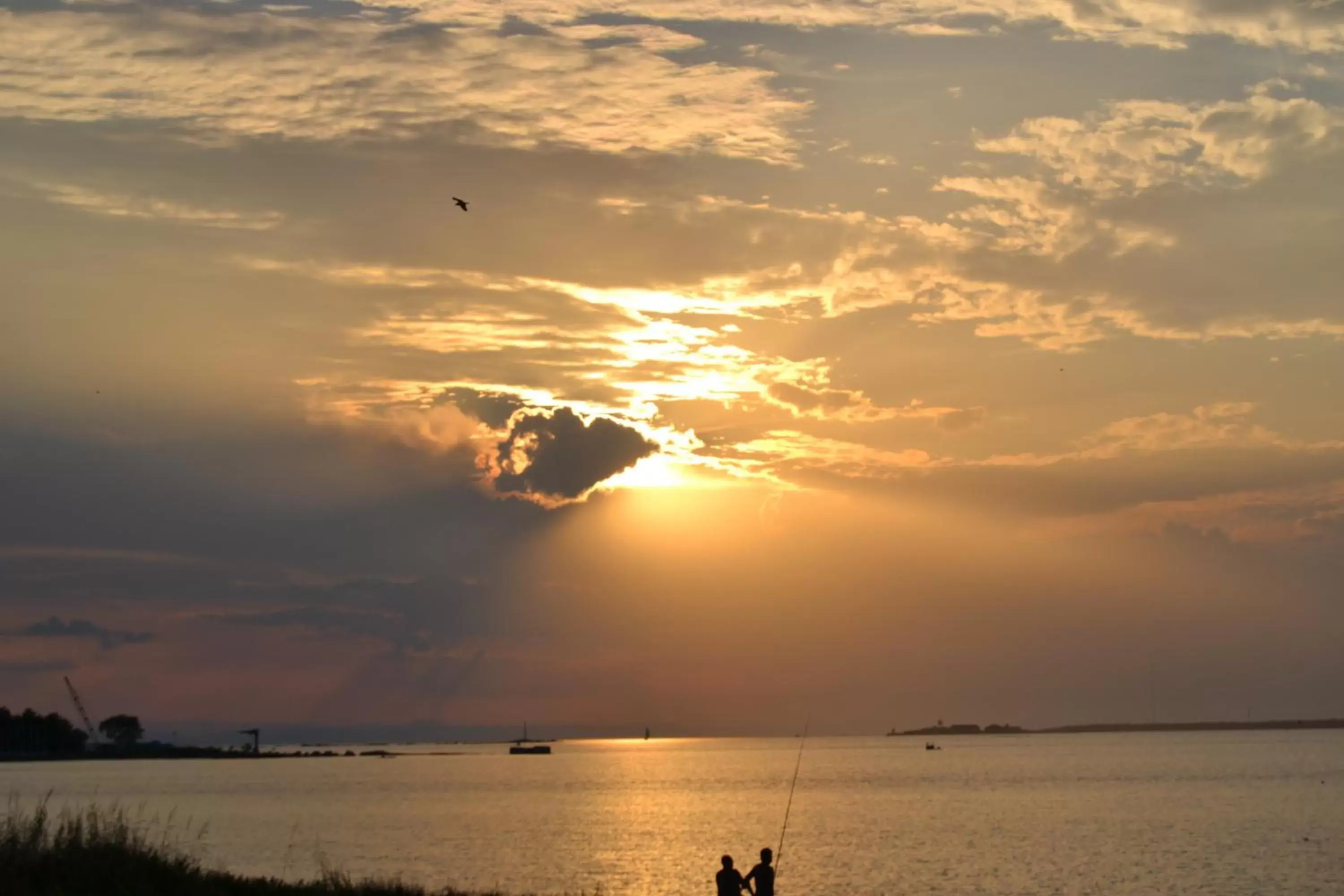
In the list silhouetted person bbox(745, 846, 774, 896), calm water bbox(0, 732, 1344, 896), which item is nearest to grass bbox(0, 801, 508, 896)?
silhouetted person bbox(745, 846, 774, 896)

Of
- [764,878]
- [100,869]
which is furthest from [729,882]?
[100,869]

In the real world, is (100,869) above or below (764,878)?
below

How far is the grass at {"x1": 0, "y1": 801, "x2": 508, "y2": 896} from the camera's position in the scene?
31828mm

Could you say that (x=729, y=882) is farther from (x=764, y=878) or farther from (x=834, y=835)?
(x=834, y=835)

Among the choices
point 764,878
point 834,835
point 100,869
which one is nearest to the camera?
point 764,878

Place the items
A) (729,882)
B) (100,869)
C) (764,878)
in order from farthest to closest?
(100,869) < (764,878) < (729,882)

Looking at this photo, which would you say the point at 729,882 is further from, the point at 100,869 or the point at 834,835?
the point at 834,835

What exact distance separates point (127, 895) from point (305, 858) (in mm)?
43085

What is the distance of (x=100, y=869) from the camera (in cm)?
3300

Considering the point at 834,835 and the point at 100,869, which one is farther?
the point at 834,835

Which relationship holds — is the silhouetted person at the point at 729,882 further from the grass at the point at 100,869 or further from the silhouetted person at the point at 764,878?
the grass at the point at 100,869

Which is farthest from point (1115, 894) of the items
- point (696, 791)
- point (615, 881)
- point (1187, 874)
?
point (696, 791)

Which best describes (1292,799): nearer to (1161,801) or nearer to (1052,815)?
(1161,801)

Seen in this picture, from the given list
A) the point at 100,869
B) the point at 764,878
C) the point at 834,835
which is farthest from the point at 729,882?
the point at 834,835
